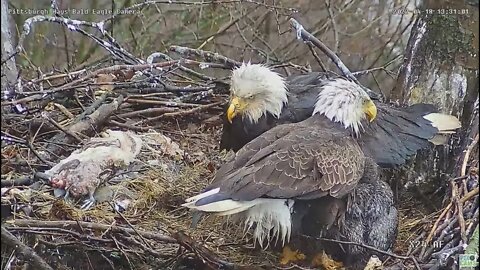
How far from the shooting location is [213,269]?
11.0ft

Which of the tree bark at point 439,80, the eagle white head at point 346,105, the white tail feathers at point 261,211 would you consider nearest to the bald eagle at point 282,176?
the white tail feathers at point 261,211

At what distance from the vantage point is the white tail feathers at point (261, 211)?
3.18 meters

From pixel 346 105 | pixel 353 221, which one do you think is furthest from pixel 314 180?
pixel 346 105

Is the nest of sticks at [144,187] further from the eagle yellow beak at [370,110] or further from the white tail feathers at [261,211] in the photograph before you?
the eagle yellow beak at [370,110]

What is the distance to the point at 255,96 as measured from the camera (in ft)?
14.0

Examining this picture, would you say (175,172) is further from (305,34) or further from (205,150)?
(305,34)

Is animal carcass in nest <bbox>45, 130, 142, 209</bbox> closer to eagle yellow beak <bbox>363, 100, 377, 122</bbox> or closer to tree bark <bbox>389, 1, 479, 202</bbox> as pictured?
eagle yellow beak <bbox>363, 100, 377, 122</bbox>

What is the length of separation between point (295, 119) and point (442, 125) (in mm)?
776

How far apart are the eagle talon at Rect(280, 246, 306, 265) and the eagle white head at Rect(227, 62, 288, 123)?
2.67 feet

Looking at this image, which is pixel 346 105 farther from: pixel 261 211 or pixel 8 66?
pixel 8 66

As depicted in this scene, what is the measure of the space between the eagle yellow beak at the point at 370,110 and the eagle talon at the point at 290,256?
85cm

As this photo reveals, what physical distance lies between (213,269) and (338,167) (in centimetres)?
70

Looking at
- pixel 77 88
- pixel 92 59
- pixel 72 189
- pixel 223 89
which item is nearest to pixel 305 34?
pixel 223 89

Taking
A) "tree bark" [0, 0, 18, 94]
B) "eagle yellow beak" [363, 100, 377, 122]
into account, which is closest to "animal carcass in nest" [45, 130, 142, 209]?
"tree bark" [0, 0, 18, 94]
